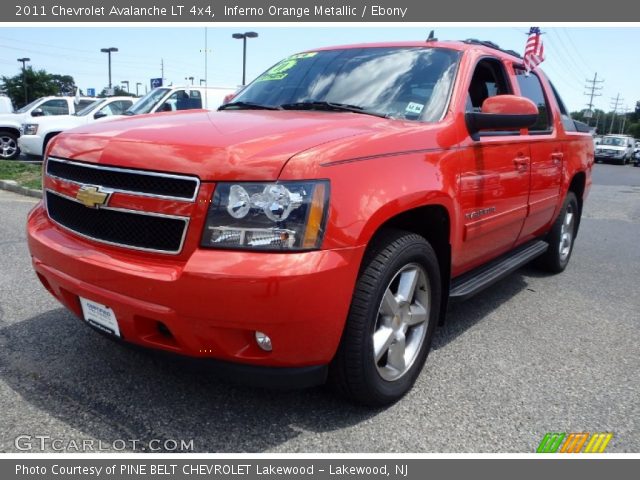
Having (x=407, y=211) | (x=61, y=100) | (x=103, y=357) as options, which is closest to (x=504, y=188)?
(x=407, y=211)

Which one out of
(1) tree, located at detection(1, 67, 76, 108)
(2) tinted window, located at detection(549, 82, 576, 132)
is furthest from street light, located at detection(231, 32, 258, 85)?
(1) tree, located at detection(1, 67, 76, 108)

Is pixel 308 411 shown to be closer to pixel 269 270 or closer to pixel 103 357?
pixel 269 270

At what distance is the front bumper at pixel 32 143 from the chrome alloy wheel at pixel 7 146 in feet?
5.45

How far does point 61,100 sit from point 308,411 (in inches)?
592

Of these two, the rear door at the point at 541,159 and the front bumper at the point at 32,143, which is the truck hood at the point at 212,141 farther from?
the front bumper at the point at 32,143

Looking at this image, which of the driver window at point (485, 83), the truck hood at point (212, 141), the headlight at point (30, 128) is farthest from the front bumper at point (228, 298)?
the headlight at point (30, 128)

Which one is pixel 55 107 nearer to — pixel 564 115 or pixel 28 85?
pixel 564 115

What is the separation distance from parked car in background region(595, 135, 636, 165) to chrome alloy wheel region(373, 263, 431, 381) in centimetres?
3384

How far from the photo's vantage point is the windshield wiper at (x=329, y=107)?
10.1 ft

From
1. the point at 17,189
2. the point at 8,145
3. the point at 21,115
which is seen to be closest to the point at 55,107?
the point at 21,115

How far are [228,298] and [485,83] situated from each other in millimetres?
2556

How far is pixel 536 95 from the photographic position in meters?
4.48

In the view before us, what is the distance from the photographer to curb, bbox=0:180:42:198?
29.5 ft

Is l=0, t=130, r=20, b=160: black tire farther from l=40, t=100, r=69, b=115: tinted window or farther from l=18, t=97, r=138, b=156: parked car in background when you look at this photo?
l=18, t=97, r=138, b=156: parked car in background
